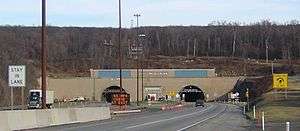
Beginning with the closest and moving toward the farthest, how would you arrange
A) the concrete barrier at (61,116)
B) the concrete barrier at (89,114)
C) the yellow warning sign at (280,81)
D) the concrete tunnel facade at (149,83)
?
the concrete barrier at (61,116)
the concrete barrier at (89,114)
the yellow warning sign at (280,81)
the concrete tunnel facade at (149,83)

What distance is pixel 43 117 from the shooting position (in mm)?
37875

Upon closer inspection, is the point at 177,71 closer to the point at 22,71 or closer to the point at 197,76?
the point at 197,76

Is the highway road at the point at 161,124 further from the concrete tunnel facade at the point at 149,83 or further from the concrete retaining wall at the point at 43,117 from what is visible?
the concrete tunnel facade at the point at 149,83

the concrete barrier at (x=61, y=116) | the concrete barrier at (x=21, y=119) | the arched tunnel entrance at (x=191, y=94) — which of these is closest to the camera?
the concrete barrier at (x=21, y=119)

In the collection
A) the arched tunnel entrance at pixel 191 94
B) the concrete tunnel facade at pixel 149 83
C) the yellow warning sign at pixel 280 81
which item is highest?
the yellow warning sign at pixel 280 81

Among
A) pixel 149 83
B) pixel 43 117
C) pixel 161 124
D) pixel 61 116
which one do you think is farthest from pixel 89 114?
pixel 149 83

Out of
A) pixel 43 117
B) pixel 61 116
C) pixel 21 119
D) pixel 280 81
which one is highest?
pixel 280 81

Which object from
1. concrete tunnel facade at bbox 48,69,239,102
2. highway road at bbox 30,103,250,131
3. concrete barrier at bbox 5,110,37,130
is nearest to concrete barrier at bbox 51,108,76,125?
highway road at bbox 30,103,250,131

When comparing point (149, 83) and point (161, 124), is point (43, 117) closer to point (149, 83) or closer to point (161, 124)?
point (161, 124)

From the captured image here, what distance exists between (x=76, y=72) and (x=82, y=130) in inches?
6205

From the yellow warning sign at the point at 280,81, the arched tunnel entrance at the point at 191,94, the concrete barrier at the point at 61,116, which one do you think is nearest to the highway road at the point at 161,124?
the concrete barrier at the point at 61,116

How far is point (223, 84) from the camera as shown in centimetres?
15000

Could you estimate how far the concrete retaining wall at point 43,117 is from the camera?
3236 centimetres

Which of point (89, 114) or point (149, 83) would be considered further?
point (149, 83)
